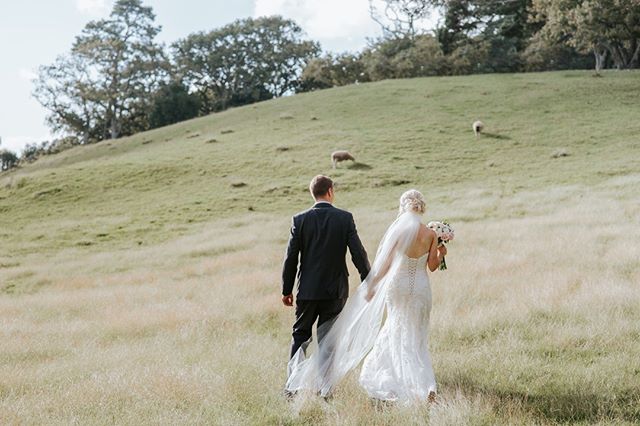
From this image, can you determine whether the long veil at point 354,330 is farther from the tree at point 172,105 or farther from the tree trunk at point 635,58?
the tree at point 172,105

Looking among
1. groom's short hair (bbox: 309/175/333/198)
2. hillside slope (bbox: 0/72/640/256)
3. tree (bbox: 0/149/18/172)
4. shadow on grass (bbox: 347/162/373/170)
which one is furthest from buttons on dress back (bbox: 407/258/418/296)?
tree (bbox: 0/149/18/172)

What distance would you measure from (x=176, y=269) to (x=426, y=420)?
13297 millimetres

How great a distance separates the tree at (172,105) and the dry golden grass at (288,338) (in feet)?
182

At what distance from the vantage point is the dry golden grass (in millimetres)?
6094

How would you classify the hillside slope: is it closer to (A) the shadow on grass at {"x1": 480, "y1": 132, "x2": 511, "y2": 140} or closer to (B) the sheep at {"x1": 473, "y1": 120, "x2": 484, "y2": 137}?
(A) the shadow on grass at {"x1": 480, "y1": 132, "x2": 511, "y2": 140}

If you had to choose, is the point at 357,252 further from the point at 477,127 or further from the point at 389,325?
the point at 477,127

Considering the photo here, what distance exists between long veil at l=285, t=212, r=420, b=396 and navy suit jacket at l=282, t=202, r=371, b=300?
22 cm

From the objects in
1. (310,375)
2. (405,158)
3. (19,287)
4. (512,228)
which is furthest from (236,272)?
(405,158)

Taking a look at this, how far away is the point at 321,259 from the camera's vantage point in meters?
6.80

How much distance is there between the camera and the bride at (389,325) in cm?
660

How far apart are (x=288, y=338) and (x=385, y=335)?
2995mm

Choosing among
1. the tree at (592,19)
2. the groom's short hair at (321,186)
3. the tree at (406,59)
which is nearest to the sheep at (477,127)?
the tree at (592,19)

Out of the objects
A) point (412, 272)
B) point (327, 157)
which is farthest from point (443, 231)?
point (327, 157)

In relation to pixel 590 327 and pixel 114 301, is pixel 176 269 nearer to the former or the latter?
pixel 114 301
